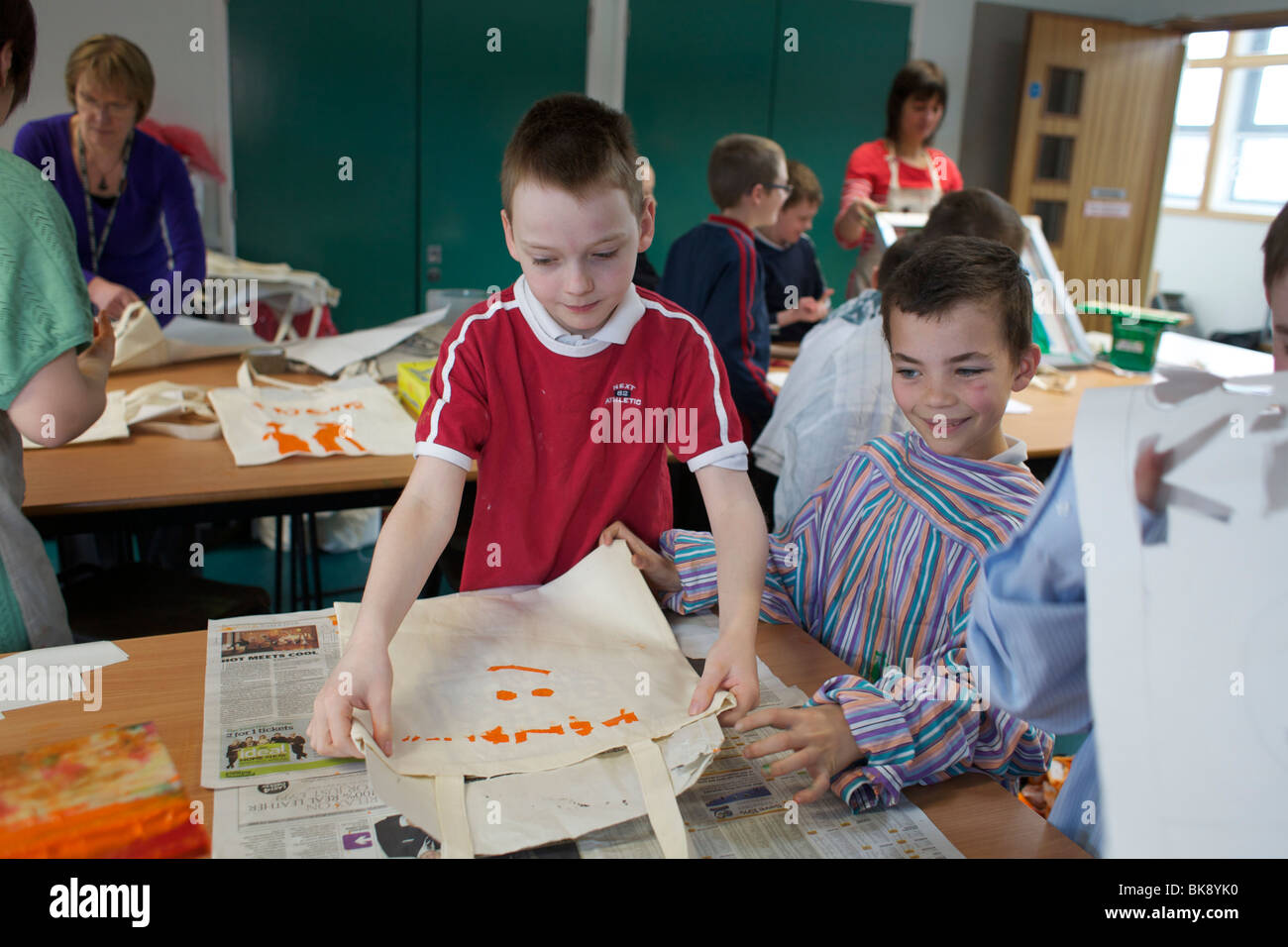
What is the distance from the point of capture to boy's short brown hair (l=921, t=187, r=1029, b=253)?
195 centimetres

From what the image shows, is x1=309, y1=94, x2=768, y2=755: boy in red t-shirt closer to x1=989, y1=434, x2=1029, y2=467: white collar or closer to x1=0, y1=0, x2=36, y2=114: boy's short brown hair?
x1=989, y1=434, x2=1029, y2=467: white collar

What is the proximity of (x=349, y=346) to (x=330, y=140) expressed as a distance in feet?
7.59

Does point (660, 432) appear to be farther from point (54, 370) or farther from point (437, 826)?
point (54, 370)

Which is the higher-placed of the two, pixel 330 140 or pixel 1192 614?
pixel 330 140

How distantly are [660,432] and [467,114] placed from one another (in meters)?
3.94

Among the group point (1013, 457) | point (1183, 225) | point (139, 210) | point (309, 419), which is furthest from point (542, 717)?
point (1183, 225)

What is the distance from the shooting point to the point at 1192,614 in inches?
21.7

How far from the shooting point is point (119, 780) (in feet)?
2.93

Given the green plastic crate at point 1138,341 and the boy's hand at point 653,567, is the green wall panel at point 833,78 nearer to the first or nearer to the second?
the green plastic crate at point 1138,341

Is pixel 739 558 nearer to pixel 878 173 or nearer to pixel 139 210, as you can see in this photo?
pixel 139 210

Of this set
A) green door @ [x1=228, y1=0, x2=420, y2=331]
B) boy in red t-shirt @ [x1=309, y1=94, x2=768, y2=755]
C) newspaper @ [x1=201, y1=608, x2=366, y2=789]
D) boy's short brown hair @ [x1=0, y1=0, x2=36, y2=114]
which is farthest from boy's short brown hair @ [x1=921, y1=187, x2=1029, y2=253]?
green door @ [x1=228, y1=0, x2=420, y2=331]

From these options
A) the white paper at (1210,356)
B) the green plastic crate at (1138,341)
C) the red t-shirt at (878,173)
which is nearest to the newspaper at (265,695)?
the white paper at (1210,356)

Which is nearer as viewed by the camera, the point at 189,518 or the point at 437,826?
the point at 437,826
